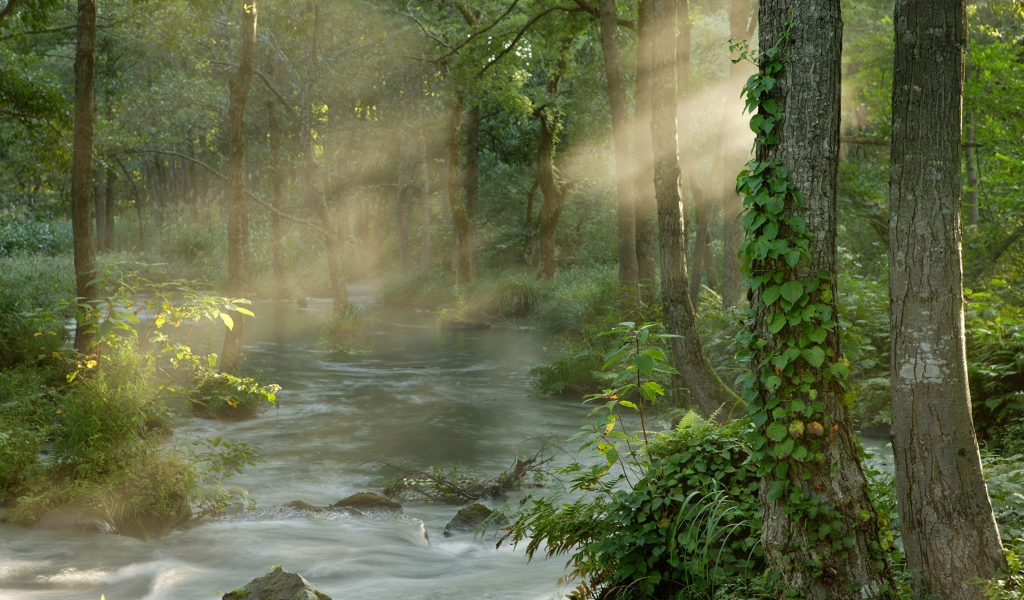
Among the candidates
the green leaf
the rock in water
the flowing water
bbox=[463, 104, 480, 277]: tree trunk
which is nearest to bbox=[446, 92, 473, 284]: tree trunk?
bbox=[463, 104, 480, 277]: tree trunk

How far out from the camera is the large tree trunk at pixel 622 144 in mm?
14625

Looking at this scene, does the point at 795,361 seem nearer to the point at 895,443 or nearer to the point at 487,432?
the point at 895,443

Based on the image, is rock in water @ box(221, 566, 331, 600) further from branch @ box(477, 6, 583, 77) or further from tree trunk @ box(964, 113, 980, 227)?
tree trunk @ box(964, 113, 980, 227)

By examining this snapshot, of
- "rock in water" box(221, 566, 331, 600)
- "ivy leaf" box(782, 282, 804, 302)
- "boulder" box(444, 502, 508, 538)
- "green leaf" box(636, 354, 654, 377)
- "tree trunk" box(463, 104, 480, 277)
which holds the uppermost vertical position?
"tree trunk" box(463, 104, 480, 277)

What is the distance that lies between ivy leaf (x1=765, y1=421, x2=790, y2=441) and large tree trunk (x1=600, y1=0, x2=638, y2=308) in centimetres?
1096

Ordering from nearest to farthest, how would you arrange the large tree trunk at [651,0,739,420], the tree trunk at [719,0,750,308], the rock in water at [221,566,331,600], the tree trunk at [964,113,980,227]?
1. the rock in water at [221,566,331,600]
2. the large tree trunk at [651,0,739,420]
3. the tree trunk at [719,0,750,308]
4. the tree trunk at [964,113,980,227]

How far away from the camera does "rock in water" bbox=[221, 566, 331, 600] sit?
16.8 ft

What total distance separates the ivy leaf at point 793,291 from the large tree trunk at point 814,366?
3cm

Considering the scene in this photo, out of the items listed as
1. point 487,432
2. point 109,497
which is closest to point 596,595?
point 109,497

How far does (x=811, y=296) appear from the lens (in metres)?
4.11

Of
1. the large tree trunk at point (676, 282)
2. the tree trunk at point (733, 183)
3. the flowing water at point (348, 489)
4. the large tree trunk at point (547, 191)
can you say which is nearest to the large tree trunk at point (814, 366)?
the flowing water at point (348, 489)

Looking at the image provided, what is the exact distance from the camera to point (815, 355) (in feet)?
13.1

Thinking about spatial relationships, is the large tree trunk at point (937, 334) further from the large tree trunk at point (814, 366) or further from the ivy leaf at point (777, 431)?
the ivy leaf at point (777, 431)

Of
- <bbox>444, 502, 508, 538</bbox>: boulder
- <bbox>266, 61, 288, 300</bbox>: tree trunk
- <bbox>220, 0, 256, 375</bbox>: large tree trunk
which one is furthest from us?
<bbox>266, 61, 288, 300</bbox>: tree trunk
